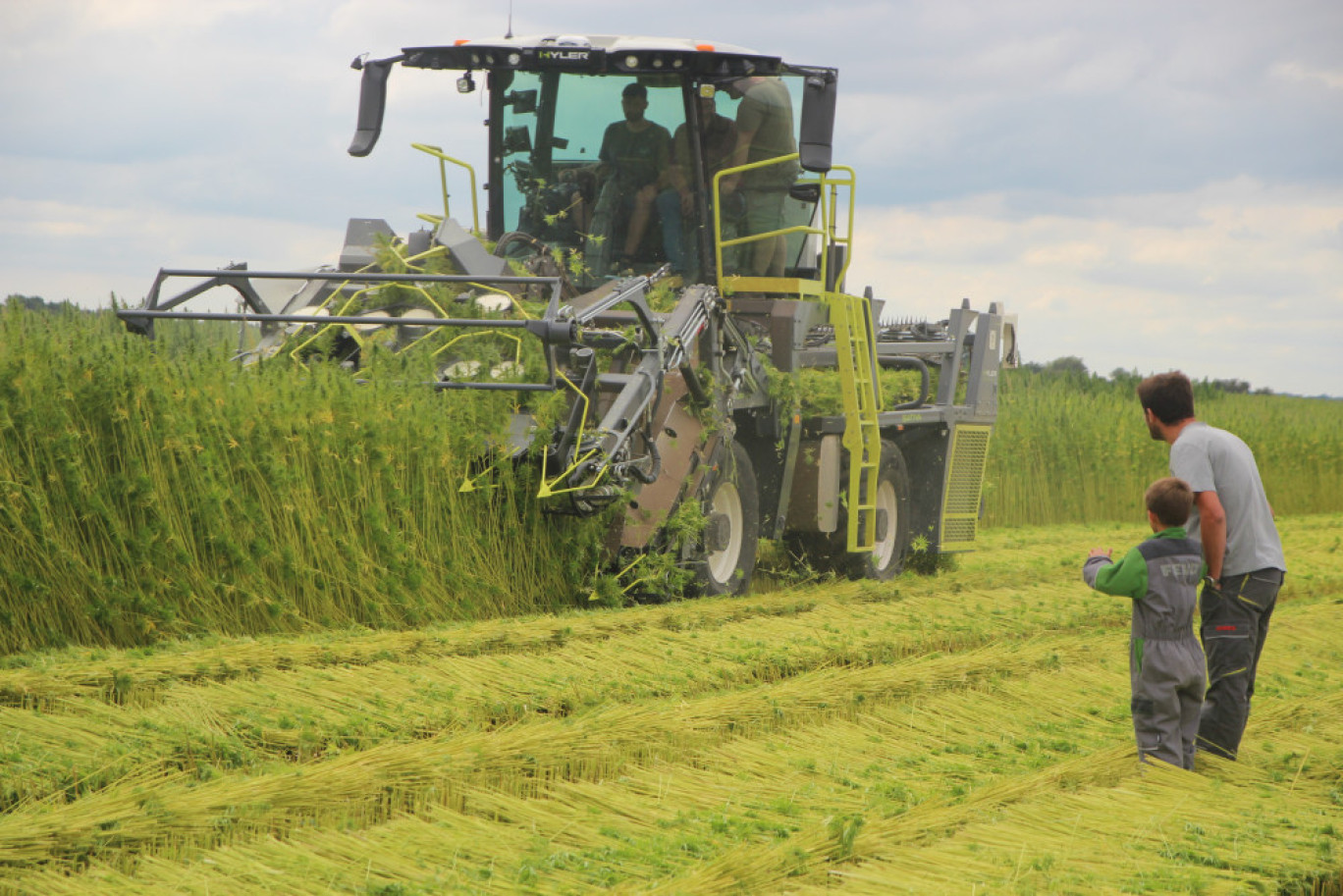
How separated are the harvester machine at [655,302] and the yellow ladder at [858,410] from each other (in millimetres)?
17

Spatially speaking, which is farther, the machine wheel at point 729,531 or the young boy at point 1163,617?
the machine wheel at point 729,531

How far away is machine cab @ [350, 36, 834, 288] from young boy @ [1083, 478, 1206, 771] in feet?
14.6

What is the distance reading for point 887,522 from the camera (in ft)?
34.9

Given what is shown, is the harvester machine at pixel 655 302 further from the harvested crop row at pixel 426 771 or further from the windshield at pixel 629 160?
the harvested crop row at pixel 426 771

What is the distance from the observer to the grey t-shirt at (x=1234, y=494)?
517 centimetres

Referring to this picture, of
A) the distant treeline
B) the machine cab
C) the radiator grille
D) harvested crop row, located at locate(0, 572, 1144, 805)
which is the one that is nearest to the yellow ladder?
the machine cab

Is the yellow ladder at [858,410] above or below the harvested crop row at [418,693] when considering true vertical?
above

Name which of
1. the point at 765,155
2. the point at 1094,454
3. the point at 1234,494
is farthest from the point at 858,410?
the point at 1094,454

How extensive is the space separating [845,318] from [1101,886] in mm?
6218

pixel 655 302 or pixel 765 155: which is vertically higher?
pixel 765 155

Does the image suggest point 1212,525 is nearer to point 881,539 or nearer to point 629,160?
point 629,160

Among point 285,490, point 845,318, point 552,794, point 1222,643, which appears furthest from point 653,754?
point 845,318

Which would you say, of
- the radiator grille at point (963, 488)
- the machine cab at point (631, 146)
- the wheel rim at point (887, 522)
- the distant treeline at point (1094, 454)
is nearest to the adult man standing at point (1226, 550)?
the machine cab at point (631, 146)

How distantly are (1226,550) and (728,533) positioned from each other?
394 cm
